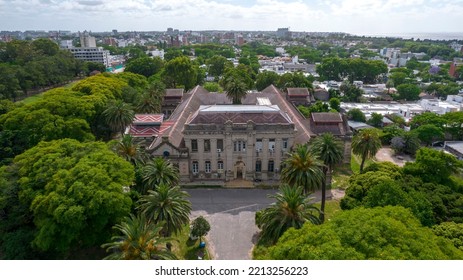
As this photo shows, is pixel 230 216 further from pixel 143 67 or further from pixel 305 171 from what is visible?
pixel 143 67

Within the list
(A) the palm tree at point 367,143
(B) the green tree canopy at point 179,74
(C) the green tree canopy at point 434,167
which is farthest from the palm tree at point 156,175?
(B) the green tree canopy at point 179,74

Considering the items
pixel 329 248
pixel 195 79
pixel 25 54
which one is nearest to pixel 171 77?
pixel 195 79

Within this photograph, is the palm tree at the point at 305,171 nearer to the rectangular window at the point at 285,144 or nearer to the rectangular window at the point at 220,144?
the rectangular window at the point at 285,144

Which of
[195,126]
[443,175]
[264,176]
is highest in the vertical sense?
[195,126]

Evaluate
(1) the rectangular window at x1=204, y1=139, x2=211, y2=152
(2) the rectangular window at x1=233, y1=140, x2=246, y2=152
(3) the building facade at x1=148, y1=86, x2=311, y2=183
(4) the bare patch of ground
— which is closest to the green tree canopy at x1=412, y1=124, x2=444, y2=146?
(4) the bare patch of ground

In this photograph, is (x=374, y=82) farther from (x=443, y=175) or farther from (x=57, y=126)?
(x=57, y=126)

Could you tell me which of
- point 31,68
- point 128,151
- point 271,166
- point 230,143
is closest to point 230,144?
point 230,143

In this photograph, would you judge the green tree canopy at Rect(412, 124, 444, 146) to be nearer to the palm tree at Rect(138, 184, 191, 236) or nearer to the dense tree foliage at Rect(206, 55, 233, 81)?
the palm tree at Rect(138, 184, 191, 236)
